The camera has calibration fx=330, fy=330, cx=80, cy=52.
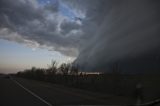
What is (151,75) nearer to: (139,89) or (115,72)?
(115,72)

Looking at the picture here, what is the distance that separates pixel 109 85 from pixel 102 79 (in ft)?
15.5

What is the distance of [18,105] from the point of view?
17.1 metres

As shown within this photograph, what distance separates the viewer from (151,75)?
155 feet

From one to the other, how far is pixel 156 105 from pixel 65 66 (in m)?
72.4

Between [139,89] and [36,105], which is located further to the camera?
[36,105]

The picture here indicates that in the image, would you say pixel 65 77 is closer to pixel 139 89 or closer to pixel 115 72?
pixel 115 72

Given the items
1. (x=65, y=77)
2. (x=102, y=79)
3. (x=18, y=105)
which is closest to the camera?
(x=18, y=105)

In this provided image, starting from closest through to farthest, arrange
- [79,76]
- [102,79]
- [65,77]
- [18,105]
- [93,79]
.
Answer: [18,105] < [102,79] < [93,79] < [79,76] < [65,77]

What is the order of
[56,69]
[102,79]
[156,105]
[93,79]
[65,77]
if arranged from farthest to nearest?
1. [56,69]
2. [65,77]
3. [93,79]
4. [102,79]
5. [156,105]

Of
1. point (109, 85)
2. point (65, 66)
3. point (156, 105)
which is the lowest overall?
point (156, 105)

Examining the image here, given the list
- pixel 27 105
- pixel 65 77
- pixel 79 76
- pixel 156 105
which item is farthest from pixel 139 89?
pixel 65 77

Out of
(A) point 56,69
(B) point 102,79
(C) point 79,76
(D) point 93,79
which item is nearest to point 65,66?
(A) point 56,69

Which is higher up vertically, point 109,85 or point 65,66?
point 65,66

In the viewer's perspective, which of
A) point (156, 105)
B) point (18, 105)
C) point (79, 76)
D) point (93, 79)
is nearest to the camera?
point (156, 105)
